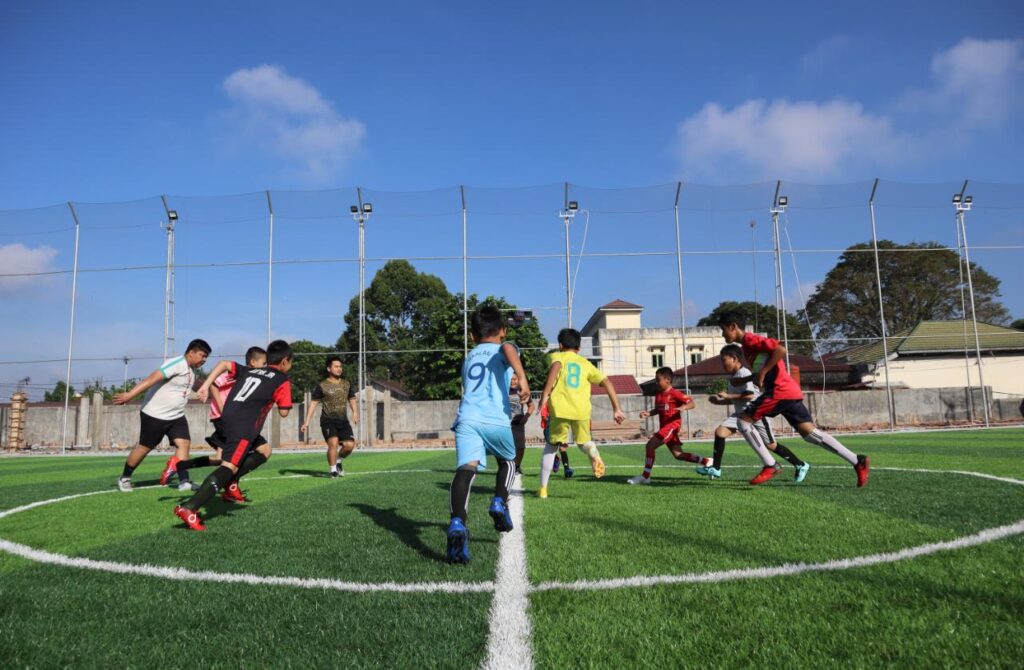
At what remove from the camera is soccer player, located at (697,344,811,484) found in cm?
769

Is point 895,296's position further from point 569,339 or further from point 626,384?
point 569,339

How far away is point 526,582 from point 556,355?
156 inches

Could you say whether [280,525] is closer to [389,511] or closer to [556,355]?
[389,511]

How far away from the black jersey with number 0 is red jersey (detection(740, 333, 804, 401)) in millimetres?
5199

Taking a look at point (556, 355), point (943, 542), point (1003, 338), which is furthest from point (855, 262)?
point (943, 542)

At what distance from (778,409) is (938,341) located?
2570 centimetres

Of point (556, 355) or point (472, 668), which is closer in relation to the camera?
point (472, 668)

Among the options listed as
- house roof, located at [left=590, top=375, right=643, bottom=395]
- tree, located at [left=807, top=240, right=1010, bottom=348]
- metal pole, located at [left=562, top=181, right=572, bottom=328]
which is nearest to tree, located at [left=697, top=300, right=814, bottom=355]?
→ tree, located at [left=807, top=240, right=1010, bottom=348]

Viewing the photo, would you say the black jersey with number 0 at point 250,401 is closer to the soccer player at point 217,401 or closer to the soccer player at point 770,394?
the soccer player at point 217,401

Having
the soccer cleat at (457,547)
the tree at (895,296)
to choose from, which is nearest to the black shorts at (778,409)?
the soccer cleat at (457,547)

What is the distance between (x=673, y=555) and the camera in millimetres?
3590

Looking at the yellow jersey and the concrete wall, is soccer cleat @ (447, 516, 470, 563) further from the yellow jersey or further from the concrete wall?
the concrete wall

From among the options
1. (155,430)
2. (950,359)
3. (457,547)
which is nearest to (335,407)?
(155,430)

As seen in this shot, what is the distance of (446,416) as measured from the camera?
84.9 feet
